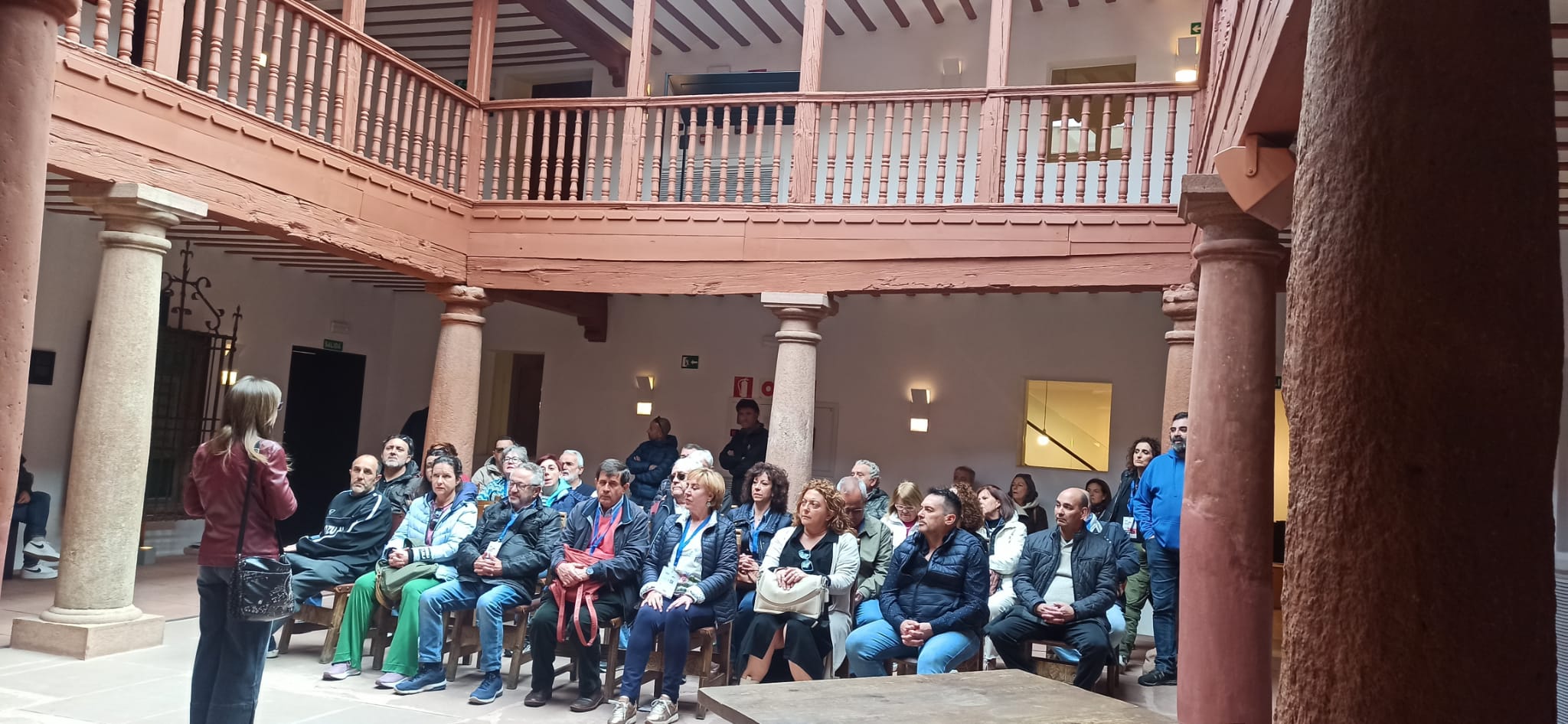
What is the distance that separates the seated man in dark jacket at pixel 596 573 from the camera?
18.8 ft

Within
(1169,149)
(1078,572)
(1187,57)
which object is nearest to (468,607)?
(1078,572)

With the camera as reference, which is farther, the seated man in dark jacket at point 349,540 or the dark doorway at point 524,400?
Answer: the dark doorway at point 524,400

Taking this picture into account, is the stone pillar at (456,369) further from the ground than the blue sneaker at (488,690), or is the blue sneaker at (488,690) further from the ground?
the stone pillar at (456,369)

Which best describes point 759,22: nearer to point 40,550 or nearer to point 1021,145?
point 1021,145

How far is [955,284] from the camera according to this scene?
8227mm

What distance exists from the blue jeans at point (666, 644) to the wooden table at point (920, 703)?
6.24 ft

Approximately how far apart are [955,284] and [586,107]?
3.58m

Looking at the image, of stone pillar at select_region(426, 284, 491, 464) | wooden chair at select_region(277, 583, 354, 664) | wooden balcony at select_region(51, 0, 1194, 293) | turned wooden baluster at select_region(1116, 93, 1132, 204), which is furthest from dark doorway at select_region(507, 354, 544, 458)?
turned wooden baluster at select_region(1116, 93, 1132, 204)

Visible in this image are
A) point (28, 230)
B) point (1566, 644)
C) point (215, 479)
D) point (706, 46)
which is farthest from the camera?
point (706, 46)

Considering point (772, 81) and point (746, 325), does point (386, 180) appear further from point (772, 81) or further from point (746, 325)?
point (746, 325)

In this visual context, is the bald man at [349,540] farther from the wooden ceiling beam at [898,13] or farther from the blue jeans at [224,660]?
the wooden ceiling beam at [898,13]

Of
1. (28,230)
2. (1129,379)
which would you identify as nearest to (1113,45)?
(1129,379)

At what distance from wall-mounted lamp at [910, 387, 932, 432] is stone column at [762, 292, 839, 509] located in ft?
10.1

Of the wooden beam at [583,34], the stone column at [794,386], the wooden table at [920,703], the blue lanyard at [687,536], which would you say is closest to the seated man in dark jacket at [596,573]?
the blue lanyard at [687,536]
